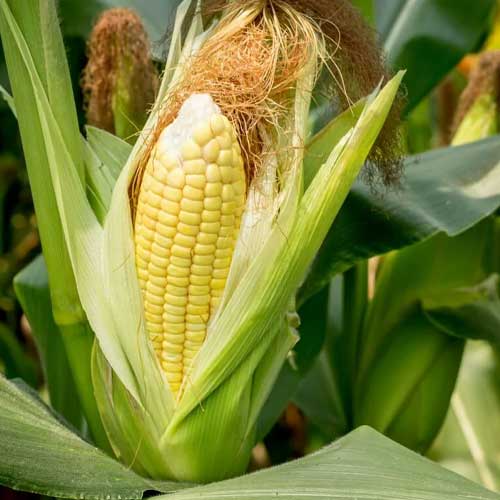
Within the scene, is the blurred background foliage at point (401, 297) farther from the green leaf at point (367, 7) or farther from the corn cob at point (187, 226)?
the corn cob at point (187, 226)

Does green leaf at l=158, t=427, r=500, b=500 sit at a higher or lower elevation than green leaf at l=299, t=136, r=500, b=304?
lower

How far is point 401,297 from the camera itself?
4.67 feet

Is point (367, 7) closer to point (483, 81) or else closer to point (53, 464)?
point (483, 81)

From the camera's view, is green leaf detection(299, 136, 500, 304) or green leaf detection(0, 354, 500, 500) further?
green leaf detection(299, 136, 500, 304)

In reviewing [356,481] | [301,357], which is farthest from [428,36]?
[356,481]

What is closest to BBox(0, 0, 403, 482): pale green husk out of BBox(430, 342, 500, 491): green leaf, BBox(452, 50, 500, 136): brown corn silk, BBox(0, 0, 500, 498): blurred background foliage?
BBox(0, 0, 500, 498): blurred background foliage

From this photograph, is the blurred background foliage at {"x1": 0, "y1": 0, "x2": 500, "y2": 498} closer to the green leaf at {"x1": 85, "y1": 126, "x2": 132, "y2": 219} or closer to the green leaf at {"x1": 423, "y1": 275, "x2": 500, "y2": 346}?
the green leaf at {"x1": 423, "y1": 275, "x2": 500, "y2": 346}

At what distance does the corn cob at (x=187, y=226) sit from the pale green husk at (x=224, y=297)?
0.06 feet

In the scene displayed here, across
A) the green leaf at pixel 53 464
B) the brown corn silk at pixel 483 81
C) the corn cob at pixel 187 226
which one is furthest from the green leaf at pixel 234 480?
the brown corn silk at pixel 483 81

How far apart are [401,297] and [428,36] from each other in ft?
1.66

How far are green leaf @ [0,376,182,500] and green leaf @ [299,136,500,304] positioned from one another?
1.69 feet

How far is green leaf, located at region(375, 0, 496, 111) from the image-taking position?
5.10 ft

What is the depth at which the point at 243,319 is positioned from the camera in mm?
862

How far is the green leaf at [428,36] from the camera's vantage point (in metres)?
1.55
